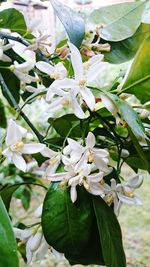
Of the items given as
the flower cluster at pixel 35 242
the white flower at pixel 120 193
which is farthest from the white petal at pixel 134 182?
the flower cluster at pixel 35 242

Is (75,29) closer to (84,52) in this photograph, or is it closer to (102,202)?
(84,52)

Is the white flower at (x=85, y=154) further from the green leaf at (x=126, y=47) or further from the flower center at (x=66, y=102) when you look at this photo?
the green leaf at (x=126, y=47)

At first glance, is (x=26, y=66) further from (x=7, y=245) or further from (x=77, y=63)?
(x=7, y=245)

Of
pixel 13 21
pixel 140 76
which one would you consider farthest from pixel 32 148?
pixel 13 21

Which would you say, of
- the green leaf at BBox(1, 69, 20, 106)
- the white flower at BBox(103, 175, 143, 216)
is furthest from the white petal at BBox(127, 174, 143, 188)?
the green leaf at BBox(1, 69, 20, 106)

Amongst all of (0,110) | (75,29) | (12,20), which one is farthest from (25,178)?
(75,29)

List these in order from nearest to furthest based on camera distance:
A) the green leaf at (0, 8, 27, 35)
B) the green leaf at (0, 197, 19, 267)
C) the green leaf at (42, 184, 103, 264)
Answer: the green leaf at (0, 197, 19, 267) < the green leaf at (42, 184, 103, 264) < the green leaf at (0, 8, 27, 35)

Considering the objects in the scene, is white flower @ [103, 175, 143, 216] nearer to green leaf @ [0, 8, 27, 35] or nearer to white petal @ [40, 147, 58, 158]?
white petal @ [40, 147, 58, 158]
